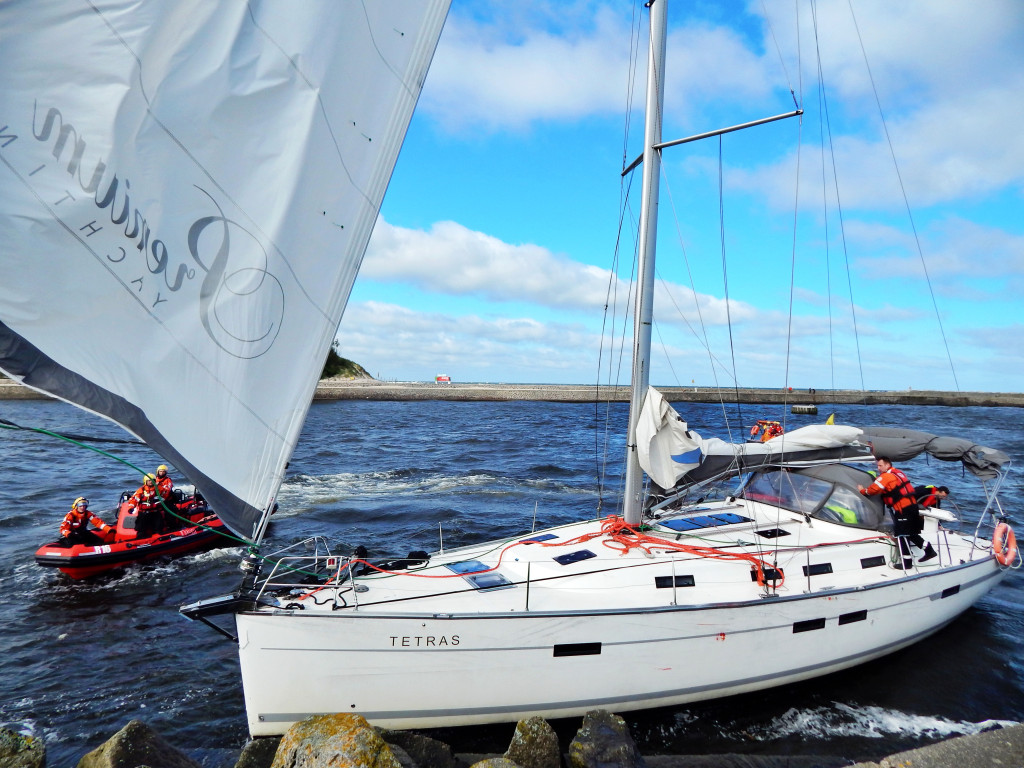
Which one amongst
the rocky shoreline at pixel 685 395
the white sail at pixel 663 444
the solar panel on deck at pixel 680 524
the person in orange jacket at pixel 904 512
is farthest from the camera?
the rocky shoreline at pixel 685 395

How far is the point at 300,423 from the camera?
479 centimetres

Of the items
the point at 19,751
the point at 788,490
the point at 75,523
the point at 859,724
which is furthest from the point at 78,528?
the point at 859,724

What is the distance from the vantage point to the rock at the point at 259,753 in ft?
19.5

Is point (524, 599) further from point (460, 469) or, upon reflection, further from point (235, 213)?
point (460, 469)

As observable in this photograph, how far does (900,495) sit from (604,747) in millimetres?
6553

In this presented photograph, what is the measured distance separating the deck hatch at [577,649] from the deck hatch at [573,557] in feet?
4.99

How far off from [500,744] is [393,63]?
7.01 m

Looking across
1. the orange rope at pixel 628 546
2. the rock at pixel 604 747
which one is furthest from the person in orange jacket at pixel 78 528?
the rock at pixel 604 747

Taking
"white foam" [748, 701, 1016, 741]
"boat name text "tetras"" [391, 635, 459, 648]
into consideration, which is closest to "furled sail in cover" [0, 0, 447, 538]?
"boat name text "tetras"" [391, 635, 459, 648]

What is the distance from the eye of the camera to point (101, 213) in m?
3.92

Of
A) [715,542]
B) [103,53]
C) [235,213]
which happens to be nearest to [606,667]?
[715,542]

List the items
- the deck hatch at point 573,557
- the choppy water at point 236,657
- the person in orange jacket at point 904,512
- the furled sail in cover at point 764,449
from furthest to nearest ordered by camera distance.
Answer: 1. the person in orange jacket at point 904,512
2. the furled sail in cover at point 764,449
3. the deck hatch at point 573,557
4. the choppy water at point 236,657

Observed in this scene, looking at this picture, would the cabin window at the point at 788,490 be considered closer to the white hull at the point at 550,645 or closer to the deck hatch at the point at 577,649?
the white hull at the point at 550,645

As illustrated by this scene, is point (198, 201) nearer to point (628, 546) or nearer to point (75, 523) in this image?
point (628, 546)
